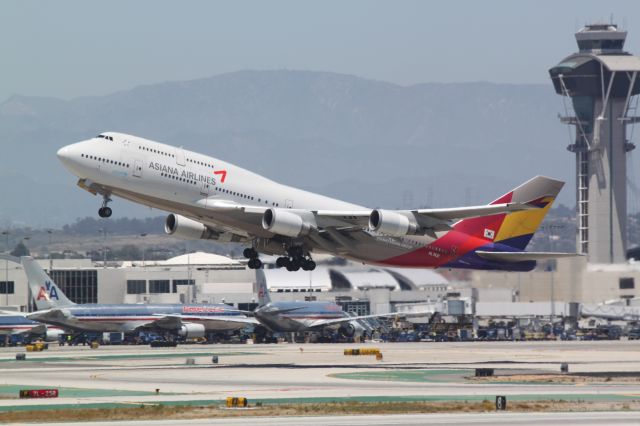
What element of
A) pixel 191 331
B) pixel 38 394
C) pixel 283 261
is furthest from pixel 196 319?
pixel 38 394

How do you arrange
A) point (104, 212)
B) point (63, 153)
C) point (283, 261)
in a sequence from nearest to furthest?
1. point (63, 153)
2. point (104, 212)
3. point (283, 261)

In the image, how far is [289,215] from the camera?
74.9m

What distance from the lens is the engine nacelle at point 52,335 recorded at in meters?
126

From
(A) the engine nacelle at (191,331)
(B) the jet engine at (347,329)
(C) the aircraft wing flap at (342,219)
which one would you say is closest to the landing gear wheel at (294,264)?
(C) the aircraft wing flap at (342,219)

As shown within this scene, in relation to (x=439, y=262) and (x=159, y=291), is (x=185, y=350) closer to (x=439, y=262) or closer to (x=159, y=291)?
(x=439, y=262)

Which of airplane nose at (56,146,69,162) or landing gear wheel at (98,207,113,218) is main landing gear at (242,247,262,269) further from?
airplane nose at (56,146,69,162)

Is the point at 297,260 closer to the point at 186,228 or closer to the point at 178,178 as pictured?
the point at 186,228

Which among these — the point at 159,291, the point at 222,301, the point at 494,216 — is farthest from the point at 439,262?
the point at 159,291

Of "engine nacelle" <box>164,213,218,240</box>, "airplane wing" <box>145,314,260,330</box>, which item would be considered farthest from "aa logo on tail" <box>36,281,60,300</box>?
"engine nacelle" <box>164,213,218,240</box>

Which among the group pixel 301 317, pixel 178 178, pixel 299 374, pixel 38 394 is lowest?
pixel 38 394

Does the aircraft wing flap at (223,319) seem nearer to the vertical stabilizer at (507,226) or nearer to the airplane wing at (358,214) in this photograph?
the vertical stabilizer at (507,226)

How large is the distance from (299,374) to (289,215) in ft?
32.6

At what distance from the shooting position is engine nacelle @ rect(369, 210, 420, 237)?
242 ft

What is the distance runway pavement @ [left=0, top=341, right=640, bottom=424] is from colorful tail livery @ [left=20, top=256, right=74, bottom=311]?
17667mm
